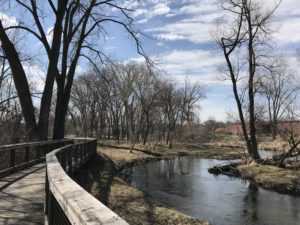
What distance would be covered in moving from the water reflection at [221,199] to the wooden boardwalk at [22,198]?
618 cm

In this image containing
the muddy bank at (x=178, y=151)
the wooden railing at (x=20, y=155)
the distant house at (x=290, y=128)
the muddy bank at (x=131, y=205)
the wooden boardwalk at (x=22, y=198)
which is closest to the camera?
the wooden boardwalk at (x=22, y=198)

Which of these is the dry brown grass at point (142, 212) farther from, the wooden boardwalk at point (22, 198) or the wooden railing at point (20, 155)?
the wooden railing at point (20, 155)

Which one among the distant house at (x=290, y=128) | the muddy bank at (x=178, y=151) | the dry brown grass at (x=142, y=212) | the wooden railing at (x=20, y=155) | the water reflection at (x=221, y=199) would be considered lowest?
the water reflection at (x=221, y=199)

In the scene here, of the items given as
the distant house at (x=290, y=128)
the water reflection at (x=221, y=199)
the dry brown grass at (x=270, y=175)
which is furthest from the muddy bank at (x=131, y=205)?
the distant house at (x=290, y=128)

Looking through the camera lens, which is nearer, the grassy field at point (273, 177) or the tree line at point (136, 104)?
the grassy field at point (273, 177)

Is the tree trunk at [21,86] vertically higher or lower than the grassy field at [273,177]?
higher

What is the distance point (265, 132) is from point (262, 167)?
61.1 metres

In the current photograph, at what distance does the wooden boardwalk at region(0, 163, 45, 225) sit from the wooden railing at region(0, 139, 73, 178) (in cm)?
36

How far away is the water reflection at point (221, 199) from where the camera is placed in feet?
50.3

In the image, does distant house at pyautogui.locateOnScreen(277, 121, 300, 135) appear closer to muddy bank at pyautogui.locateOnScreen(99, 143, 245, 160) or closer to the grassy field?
the grassy field

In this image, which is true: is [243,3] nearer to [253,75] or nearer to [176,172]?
[253,75]

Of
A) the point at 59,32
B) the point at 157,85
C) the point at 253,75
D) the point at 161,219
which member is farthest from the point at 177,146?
the point at 161,219

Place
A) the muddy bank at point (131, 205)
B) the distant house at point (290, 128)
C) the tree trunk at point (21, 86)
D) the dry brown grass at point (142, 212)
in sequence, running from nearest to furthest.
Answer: the dry brown grass at point (142, 212) → the muddy bank at point (131, 205) → the tree trunk at point (21, 86) → the distant house at point (290, 128)

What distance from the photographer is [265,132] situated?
3460 inches
